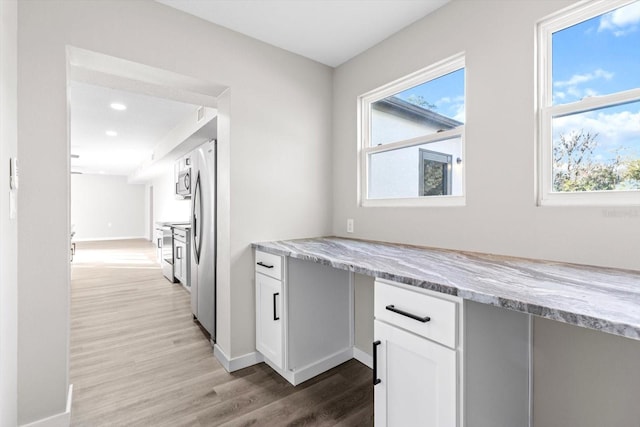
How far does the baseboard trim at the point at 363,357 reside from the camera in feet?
7.51

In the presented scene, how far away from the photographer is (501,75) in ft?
5.38

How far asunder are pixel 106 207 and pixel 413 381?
12.6m

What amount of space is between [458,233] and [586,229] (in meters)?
0.60

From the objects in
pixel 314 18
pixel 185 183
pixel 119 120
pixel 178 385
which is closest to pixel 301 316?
pixel 178 385

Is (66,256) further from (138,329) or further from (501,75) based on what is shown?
(501,75)

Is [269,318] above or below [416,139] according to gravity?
below

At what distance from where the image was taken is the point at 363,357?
235 centimetres

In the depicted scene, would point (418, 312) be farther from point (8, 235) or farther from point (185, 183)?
point (185, 183)

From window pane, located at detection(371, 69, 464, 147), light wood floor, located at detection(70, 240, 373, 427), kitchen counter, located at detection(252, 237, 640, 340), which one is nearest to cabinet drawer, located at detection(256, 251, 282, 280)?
kitchen counter, located at detection(252, 237, 640, 340)

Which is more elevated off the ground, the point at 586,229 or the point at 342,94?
the point at 342,94

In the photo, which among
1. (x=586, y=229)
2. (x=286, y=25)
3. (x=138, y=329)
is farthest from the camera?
(x=138, y=329)

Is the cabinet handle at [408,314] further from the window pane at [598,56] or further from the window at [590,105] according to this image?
the window pane at [598,56]

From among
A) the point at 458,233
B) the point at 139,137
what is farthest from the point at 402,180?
the point at 139,137

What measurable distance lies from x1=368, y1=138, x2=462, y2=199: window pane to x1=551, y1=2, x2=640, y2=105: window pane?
1.92 feet
